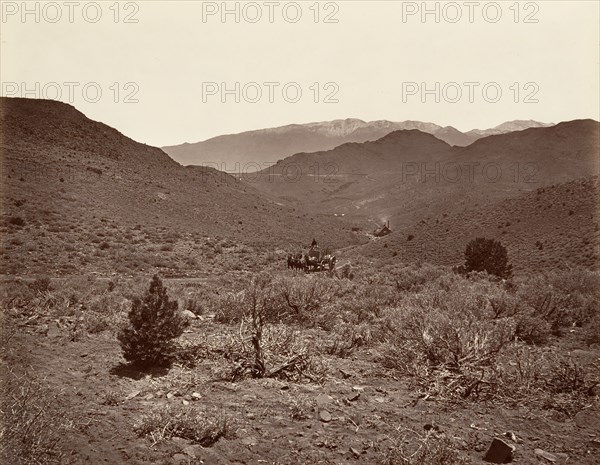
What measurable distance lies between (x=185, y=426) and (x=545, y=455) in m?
4.22

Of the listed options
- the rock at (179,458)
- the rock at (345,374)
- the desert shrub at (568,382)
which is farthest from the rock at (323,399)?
the desert shrub at (568,382)

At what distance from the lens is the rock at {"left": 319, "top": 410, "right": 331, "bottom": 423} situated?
210 inches

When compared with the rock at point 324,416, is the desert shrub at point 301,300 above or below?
above

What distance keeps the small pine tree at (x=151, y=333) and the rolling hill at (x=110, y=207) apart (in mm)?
16856

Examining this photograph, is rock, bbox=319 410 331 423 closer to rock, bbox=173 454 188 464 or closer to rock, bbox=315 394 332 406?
rock, bbox=315 394 332 406

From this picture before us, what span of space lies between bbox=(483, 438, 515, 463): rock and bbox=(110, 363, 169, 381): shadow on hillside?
4.93 meters

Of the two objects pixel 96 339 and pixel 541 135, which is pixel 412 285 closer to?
pixel 96 339

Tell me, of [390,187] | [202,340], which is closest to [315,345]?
[202,340]

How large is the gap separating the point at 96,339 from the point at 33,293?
4.46m

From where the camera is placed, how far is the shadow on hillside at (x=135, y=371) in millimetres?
6609

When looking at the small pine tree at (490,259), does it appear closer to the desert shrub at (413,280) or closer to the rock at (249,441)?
the desert shrub at (413,280)

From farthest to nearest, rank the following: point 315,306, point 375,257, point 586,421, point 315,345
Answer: point 375,257 → point 315,306 → point 315,345 → point 586,421

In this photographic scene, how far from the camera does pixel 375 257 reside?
41.3 meters

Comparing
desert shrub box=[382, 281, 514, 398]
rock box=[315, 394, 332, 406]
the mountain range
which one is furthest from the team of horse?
rock box=[315, 394, 332, 406]
